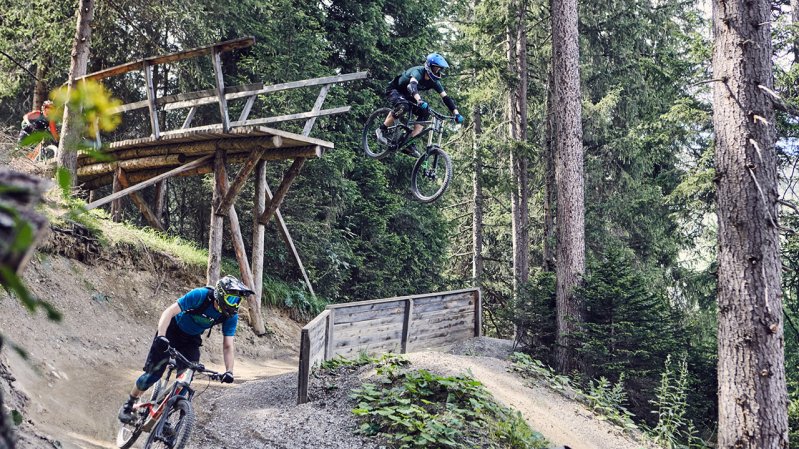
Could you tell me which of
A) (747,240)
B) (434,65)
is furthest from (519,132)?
(747,240)

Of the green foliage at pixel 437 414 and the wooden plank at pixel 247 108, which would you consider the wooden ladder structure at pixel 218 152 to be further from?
the green foliage at pixel 437 414

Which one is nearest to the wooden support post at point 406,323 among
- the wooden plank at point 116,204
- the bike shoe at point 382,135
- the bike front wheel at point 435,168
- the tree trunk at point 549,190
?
the bike front wheel at point 435,168

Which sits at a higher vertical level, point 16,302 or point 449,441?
point 16,302

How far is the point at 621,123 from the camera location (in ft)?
72.8

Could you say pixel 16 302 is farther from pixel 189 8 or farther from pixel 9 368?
pixel 189 8

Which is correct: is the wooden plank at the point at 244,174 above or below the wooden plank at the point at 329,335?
above

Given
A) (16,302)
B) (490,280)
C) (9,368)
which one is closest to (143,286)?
(16,302)

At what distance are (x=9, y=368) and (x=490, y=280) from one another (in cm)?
1984

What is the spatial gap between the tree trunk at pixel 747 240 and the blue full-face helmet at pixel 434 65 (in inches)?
148

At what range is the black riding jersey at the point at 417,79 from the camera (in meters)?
10.5

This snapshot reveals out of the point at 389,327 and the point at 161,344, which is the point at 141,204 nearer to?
the point at 389,327

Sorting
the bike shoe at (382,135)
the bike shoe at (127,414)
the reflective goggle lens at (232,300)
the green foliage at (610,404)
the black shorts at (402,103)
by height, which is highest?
the black shorts at (402,103)

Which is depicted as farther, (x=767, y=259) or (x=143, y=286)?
(x=143, y=286)

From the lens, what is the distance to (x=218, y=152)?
14641 mm
